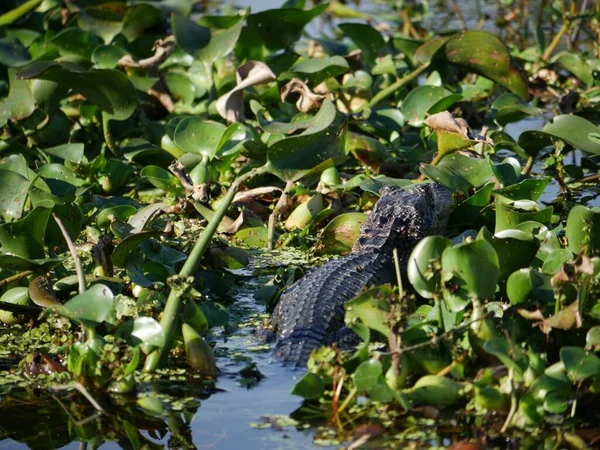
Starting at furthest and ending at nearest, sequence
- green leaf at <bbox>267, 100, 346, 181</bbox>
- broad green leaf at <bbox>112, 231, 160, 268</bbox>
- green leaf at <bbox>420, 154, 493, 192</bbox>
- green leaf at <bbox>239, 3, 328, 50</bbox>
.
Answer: green leaf at <bbox>239, 3, 328, 50</bbox>
green leaf at <bbox>420, 154, 493, 192</bbox>
green leaf at <bbox>267, 100, 346, 181</bbox>
broad green leaf at <bbox>112, 231, 160, 268</bbox>

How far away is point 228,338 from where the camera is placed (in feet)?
11.2

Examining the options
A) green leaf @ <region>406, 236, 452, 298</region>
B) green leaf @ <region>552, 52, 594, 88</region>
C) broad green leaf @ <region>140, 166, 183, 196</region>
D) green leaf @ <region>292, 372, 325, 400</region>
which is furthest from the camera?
green leaf @ <region>552, 52, 594, 88</region>

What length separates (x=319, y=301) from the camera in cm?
346

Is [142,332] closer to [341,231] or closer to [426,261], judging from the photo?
[426,261]

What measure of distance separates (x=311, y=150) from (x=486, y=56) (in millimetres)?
1572

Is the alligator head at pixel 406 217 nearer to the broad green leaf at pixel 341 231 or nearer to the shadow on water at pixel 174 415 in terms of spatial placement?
the broad green leaf at pixel 341 231

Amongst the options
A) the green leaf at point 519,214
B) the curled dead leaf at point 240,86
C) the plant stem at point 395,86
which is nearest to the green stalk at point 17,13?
the curled dead leaf at point 240,86

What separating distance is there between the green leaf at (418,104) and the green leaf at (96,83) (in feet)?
4.64

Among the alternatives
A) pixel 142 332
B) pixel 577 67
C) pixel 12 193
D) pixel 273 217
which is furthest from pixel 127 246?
pixel 577 67

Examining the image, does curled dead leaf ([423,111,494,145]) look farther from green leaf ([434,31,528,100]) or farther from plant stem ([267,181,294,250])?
green leaf ([434,31,528,100])

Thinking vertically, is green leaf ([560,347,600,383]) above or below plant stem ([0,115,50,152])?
below

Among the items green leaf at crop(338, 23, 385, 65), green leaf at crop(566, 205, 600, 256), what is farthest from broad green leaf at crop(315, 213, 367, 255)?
green leaf at crop(338, 23, 385, 65)

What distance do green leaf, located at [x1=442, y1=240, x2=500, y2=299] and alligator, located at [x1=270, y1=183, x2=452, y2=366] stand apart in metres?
0.62

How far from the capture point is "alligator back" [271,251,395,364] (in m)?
3.26
